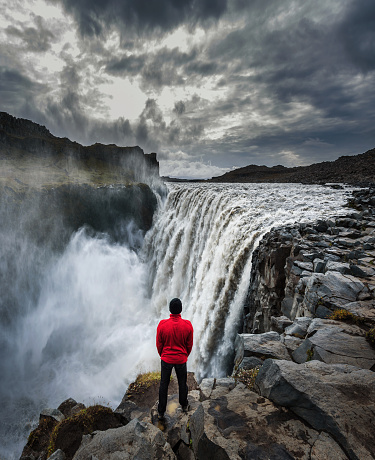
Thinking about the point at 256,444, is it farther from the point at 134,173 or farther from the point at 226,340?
the point at 134,173

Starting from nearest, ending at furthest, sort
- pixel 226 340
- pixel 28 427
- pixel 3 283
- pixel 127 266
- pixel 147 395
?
pixel 147 395 < pixel 226 340 < pixel 28 427 < pixel 3 283 < pixel 127 266

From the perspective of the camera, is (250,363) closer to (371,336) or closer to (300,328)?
(300,328)

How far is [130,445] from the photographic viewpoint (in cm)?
452

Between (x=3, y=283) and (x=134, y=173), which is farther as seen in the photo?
(x=134, y=173)

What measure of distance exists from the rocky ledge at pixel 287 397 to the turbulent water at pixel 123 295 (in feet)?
15.0

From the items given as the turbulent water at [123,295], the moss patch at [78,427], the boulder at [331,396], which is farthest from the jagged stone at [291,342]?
the turbulent water at [123,295]

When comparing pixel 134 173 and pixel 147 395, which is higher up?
pixel 134 173

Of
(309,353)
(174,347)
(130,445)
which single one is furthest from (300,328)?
(130,445)

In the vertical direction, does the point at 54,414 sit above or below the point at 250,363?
below

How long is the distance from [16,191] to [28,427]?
33.7 metres

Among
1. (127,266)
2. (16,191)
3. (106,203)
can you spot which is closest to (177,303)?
(127,266)

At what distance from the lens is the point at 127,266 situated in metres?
35.9

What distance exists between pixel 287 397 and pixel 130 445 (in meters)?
3.28

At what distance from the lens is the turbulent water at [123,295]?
49.5 ft
